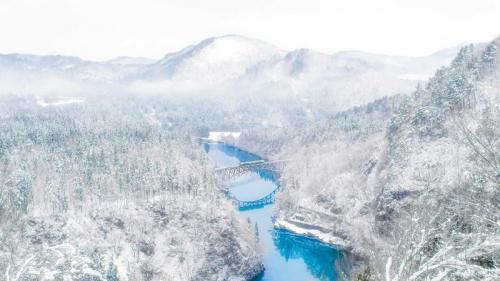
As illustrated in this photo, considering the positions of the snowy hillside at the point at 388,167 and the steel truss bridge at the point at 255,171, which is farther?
the steel truss bridge at the point at 255,171

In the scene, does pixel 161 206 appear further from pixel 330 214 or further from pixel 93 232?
pixel 330 214

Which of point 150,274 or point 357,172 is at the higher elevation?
point 357,172

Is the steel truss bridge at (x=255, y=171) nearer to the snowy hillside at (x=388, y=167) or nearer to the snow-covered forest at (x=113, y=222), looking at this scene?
the snowy hillside at (x=388, y=167)

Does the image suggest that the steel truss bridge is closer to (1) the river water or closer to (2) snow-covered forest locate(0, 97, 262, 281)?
(1) the river water

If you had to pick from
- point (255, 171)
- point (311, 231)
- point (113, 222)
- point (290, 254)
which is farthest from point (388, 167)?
point (255, 171)

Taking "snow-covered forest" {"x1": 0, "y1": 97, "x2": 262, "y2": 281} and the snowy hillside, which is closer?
"snow-covered forest" {"x1": 0, "y1": 97, "x2": 262, "y2": 281}

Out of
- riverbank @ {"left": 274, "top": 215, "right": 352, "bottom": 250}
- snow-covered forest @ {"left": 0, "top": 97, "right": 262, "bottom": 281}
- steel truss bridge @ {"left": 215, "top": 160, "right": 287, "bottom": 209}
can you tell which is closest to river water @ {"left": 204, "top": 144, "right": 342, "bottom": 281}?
riverbank @ {"left": 274, "top": 215, "right": 352, "bottom": 250}

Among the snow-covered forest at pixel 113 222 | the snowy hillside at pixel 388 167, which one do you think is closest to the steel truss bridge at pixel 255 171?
the snowy hillside at pixel 388 167

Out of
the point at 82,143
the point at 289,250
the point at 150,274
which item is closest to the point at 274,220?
the point at 289,250

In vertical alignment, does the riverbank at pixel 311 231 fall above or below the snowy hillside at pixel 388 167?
below

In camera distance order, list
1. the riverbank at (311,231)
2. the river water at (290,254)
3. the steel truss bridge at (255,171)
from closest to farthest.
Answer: the river water at (290,254) < the riverbank at (311,231) < the steel truss bridge at (255,171)

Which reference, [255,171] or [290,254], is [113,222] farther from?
[255,171]
